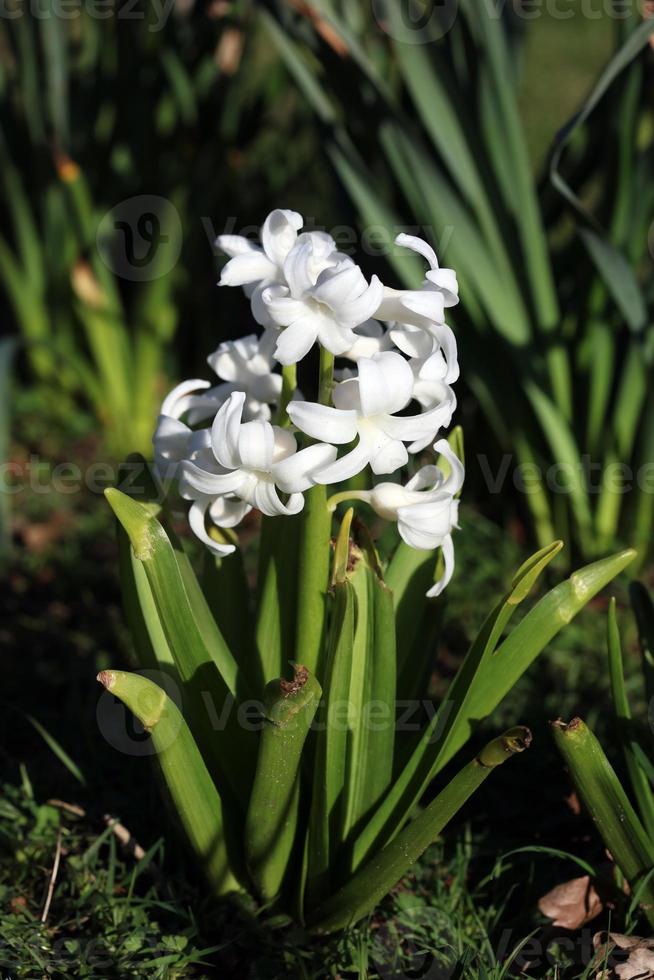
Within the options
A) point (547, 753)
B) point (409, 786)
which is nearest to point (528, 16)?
point (547, 753)

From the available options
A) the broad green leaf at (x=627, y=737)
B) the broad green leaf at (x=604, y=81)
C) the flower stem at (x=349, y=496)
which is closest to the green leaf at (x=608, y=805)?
the broad green leaf at (x=627, y=737)

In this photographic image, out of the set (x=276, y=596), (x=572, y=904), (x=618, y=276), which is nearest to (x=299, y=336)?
(x=276, y=596)

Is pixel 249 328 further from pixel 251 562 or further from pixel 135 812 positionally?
pixel 135 812

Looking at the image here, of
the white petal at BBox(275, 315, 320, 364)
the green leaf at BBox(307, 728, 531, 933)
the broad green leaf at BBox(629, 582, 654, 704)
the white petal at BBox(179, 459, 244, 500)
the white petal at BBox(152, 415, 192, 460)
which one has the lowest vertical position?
the green leaf at BBox(307, 728, 531, 933)

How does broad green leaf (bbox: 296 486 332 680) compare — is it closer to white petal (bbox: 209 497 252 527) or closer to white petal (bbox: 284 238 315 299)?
white petal (bbox: 209 497 252 527)

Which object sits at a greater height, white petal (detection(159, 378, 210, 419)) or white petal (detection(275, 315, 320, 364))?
white petal (detection(275, 315, 320, 364))

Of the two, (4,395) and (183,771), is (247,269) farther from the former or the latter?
(4,395)

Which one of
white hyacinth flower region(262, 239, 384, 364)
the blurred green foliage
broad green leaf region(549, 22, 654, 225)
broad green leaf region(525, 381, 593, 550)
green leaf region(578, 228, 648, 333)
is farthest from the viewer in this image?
the blurred green foliage

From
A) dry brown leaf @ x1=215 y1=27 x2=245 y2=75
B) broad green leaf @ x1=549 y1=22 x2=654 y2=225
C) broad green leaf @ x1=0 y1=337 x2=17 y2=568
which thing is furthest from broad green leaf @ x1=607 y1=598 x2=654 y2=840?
dry brown leaf @ x1=215 y1=27 x2=245 y2=75
